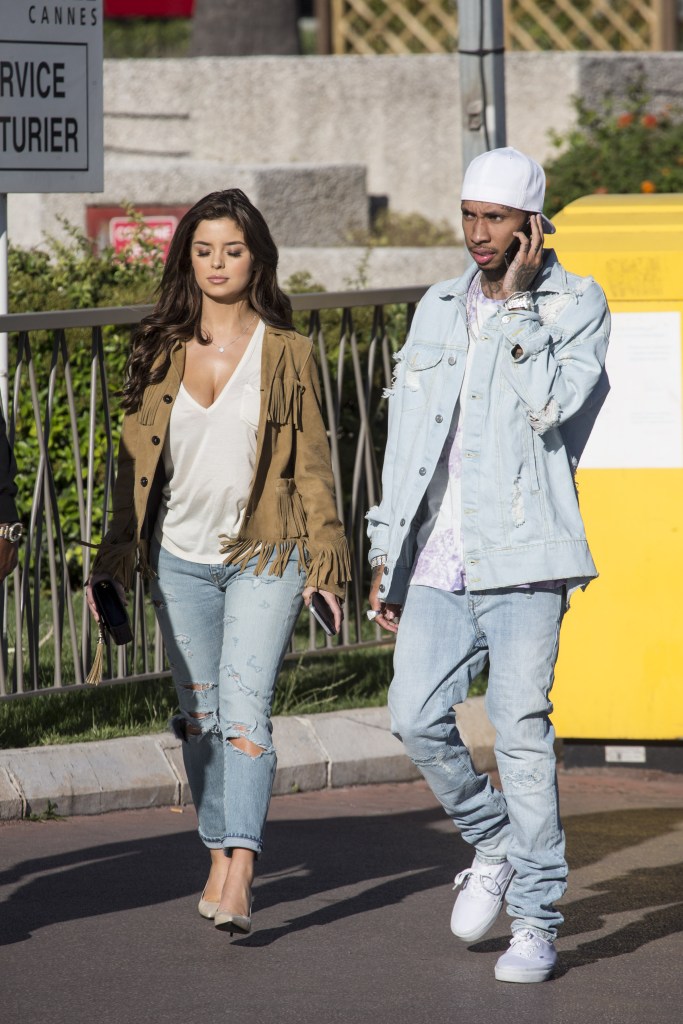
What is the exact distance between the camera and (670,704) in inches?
241

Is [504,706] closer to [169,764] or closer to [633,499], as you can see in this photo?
[633,499]

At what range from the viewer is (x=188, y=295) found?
4.67 m

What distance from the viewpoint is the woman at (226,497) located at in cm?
450

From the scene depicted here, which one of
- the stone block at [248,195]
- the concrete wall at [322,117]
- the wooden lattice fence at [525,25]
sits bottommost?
the stone block at [248,195]

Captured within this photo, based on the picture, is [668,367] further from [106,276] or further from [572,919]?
[106,276]

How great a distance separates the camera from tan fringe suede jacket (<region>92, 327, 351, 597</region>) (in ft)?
14.8

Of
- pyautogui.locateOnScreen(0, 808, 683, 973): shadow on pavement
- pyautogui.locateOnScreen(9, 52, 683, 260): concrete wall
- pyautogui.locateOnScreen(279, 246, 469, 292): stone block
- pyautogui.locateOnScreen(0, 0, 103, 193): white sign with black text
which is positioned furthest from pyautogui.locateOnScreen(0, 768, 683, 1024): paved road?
pyautogui.locateOnScreen(9, 52, 683, 260): concrete wall

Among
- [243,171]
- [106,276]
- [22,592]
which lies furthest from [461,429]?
[243,171]

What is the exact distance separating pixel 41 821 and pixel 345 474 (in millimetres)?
2370

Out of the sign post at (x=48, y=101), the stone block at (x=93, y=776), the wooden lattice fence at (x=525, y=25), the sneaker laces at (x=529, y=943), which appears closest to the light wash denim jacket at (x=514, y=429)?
the sneaker laces at (x=529, y=943)

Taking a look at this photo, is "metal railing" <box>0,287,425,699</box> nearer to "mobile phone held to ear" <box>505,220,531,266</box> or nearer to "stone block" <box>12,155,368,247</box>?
"mobile phone held to ear" <box>505,220,531,266</box>

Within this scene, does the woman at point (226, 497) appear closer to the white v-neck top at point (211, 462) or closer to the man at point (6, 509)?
the white v-neck top at point (211, 462)

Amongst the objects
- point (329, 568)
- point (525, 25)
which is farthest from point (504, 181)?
point (525, 25)

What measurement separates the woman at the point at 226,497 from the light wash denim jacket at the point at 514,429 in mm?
345
